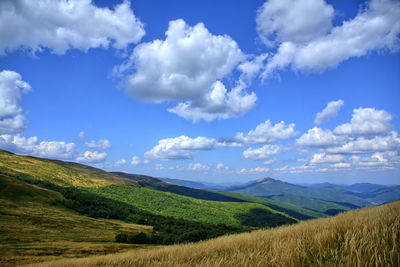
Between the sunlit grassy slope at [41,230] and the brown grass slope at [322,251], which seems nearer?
the brown grass slope at [322,251]

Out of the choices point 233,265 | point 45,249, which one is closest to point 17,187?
point 45,249

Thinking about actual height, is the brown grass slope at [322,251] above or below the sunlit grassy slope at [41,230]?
above

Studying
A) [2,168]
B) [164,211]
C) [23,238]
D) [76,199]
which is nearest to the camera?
[23,238]

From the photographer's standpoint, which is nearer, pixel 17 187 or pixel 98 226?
pixel 98 226

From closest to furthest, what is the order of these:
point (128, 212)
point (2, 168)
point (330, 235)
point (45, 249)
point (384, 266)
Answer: point (384, 266), point (330, 235), point (45, 249), point (128, 212), point (2, 168)

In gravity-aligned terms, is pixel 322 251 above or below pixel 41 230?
above

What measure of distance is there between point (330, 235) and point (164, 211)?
209044mm

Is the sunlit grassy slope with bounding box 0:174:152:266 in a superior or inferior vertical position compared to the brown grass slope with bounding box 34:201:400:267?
inferior

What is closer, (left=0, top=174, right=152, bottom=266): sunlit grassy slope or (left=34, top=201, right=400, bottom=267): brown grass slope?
(left=34, top=201, right=400, bottom=267): brown grass slope

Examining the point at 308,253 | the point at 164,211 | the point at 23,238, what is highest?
the point at 308,253

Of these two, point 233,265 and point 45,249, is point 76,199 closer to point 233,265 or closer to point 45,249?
point 45,249

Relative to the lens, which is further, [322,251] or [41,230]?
[41,230]

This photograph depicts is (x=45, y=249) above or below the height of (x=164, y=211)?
above

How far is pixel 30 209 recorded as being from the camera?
89.3m
